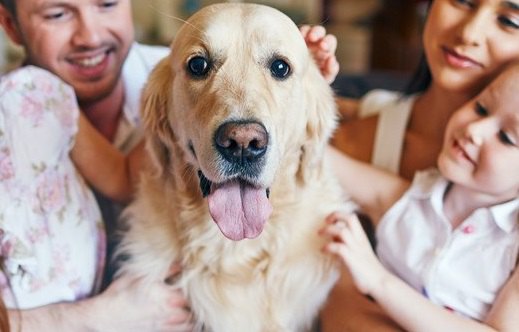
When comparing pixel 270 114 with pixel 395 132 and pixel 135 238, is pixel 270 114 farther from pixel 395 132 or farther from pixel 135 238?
pixel 395 132

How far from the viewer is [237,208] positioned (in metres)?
1.07

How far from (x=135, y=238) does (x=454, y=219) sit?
67cm

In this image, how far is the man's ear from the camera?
1.18 meters

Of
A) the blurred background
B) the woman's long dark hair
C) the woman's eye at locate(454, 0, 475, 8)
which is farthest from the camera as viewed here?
the blurred background

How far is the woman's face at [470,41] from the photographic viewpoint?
129 cm

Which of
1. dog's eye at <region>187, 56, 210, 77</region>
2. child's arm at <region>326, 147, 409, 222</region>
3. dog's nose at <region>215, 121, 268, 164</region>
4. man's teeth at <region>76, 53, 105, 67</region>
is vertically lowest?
child's arm at <region>326, 147, 409, 222</region>

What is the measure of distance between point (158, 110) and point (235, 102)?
270 millimetres

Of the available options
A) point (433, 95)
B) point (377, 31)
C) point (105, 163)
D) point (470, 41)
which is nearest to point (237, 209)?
point (105, 163)

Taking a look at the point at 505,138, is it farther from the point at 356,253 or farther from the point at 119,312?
the point at 119,312

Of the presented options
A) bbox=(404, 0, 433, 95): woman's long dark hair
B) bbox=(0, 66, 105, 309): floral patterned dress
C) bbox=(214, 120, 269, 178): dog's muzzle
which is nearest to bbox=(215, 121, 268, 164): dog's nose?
bbox=(214, 120, 269, 178): dog's muzzle

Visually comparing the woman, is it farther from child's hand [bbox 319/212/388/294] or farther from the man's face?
the man's face

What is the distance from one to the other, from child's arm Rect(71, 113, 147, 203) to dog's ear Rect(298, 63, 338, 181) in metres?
0.35

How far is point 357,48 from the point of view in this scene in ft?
11.6

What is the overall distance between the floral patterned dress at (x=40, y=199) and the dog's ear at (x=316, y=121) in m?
0.46
